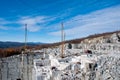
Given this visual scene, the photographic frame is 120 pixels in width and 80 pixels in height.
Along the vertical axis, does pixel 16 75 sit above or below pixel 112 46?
below

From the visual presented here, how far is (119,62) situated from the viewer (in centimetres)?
1402

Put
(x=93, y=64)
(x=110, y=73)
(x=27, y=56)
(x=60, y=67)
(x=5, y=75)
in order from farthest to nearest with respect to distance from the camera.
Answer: (x=27, y=56) → (x=5, y=75) → (x=60, y=67) → (x=93, y=64) → (x=110, y=73)

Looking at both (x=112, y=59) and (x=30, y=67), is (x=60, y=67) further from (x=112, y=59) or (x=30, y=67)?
(x=30, y=67)

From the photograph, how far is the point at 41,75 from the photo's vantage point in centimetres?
1404

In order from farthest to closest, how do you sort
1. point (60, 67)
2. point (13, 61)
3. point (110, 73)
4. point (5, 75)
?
point (13, 61) < point (5, 75) < point (60, 67) < point (110, 73)

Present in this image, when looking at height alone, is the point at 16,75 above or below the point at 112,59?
below

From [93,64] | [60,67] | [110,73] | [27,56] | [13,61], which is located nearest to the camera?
[110,73]

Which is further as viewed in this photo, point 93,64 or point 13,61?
point 13,61

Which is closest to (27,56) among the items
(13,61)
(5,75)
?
(13,61)

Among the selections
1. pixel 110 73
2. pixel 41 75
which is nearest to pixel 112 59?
pixel 110 73

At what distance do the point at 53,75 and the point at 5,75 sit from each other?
6.58 metres

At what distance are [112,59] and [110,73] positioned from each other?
1469 millimetres

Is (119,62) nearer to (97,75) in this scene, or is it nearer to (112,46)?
(97,75)

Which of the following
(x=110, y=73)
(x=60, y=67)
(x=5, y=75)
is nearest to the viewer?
(x=110, y=73)
